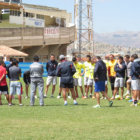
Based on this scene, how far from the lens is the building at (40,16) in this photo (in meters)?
71.5

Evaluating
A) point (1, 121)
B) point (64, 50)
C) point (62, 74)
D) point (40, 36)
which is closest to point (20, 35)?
point (40, 36)

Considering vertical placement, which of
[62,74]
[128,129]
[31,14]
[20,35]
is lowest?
[128,129]

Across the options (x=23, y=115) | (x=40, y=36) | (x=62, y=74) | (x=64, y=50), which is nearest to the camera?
(x=23, y=115)

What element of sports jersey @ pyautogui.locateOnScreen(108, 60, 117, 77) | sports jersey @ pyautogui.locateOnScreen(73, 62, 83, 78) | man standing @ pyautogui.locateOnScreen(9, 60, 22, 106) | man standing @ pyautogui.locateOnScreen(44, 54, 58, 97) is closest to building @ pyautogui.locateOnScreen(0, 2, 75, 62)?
man standing @ pyautogui.locateOnScreen(44, 54, 58, 97)

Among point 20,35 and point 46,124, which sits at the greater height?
point 20,35

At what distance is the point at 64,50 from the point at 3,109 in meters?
61.5

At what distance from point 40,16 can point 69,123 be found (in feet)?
231

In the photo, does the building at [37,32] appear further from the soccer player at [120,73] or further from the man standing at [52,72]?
the soccer player at [120,73]

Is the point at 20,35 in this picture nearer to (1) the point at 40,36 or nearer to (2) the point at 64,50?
(1) the point at 40,36

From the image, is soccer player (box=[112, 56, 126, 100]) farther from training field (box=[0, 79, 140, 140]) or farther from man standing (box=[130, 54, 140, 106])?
training field (box=[0, 79, 140, 140])

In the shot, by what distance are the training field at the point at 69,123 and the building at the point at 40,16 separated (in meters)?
55.0

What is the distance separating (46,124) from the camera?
12070 mm

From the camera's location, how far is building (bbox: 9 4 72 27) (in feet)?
Result: 235

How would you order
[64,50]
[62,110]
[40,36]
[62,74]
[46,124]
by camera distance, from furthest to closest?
[64,50] < [40,36] < [62,74] < [62,110] < [46,124]
